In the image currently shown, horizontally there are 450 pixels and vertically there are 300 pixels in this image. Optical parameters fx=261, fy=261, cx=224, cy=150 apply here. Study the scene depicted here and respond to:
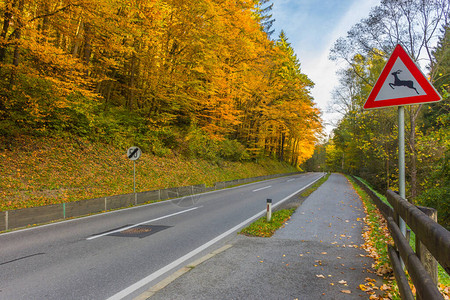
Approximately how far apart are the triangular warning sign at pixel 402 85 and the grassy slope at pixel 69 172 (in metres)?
10.7

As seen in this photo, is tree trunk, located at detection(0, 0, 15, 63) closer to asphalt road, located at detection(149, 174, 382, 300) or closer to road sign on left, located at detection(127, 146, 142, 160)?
road sign on left, located at detection(127, 146, 142, 160)

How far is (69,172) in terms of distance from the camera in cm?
1191

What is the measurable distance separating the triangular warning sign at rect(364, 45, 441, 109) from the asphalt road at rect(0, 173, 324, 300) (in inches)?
173

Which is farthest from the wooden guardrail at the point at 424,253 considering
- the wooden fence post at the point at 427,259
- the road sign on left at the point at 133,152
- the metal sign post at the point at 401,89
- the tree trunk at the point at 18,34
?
the tree trunk at the point at 18,34

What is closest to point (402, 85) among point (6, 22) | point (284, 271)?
point (284, 271)

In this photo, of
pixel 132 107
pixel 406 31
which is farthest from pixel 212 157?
pixel 406 31

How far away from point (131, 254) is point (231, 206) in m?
6.51

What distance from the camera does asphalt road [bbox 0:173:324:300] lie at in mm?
4020

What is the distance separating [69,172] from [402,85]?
42.1ft

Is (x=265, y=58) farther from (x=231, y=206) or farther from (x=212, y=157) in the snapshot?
(x=231, y=206)

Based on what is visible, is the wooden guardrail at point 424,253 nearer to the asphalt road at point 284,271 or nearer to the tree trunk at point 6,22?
the asphalt road at point 284,271

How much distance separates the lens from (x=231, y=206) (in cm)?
1155

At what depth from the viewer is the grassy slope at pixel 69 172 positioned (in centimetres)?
973

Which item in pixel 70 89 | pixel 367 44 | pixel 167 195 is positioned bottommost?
pixel 167 195
